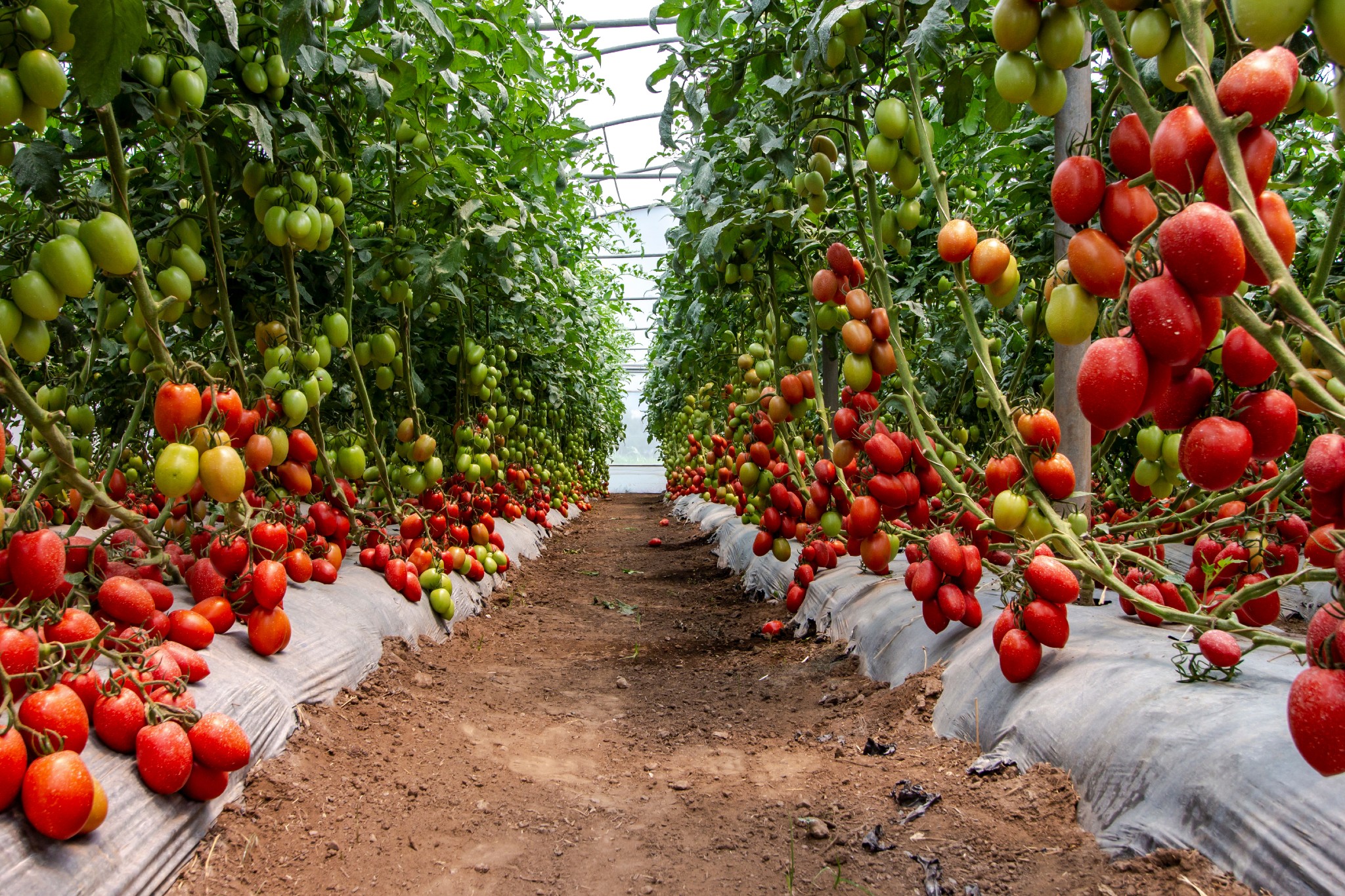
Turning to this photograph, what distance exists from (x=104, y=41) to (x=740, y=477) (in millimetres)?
3092

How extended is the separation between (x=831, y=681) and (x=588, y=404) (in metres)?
6.63

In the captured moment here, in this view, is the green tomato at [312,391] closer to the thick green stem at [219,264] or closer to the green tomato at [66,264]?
the thick green stem at [219,264]

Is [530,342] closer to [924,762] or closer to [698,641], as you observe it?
[698,641]

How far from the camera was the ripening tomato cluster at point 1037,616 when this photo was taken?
1.70 metres

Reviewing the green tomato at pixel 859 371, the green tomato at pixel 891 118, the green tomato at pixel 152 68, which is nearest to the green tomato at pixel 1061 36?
the green tomato at pixel 891 118

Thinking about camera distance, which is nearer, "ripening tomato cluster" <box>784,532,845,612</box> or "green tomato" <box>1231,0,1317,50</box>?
"green tomato" <box>1231,0,1317,50</box>

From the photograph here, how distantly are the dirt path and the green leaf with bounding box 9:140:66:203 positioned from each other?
4.26ft

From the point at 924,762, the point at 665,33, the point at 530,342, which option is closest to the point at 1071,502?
the point at 924,762

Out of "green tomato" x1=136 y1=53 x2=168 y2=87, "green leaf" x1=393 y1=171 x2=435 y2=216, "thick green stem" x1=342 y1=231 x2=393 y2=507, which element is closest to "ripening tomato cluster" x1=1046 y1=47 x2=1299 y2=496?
"green tomato" x1=136 y1=53 x2=168 y2=87

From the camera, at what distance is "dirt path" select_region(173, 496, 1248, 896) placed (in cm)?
146

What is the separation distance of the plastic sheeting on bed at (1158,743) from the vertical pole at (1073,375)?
15.2 inches

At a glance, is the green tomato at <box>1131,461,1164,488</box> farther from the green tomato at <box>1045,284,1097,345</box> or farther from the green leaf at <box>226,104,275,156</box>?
the green leaf at <box>226,104,275,156</box>

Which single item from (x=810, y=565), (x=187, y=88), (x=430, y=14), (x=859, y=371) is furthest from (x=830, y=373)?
(x=187, y=88)

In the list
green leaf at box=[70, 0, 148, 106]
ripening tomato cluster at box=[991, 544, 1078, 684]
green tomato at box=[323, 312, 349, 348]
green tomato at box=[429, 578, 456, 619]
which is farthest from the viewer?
green tomato at box=[429, 578, 456, 619]
